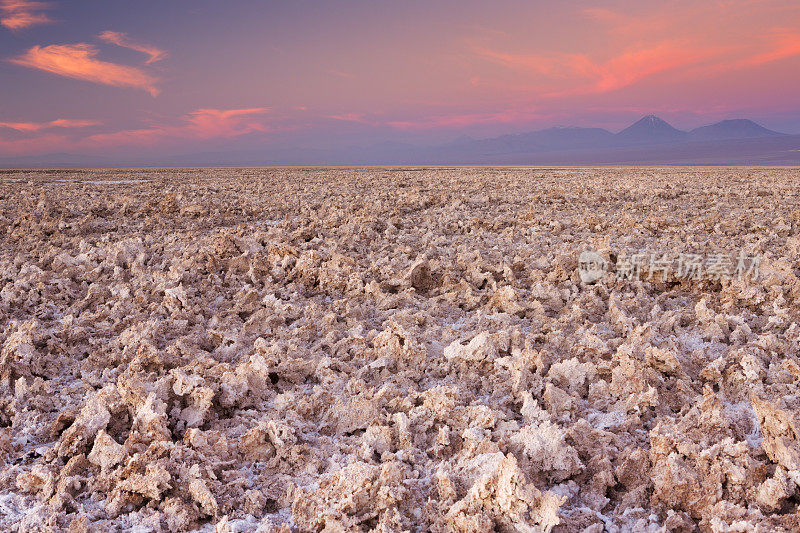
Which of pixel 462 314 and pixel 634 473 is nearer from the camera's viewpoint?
pixel 634 473

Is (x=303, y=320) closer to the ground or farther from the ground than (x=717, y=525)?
farther from the ground

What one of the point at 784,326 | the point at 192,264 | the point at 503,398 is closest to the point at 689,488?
the point at 503,398

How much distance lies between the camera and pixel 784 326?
A: 3.58m

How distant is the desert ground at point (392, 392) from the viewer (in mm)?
2049

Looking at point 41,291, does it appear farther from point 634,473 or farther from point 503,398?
point 634,473

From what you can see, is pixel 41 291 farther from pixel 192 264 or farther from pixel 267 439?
pixel 267 439

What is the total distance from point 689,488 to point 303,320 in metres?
2.68

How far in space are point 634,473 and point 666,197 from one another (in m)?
11.3

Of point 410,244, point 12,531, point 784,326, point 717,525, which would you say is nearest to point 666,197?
point 410,244

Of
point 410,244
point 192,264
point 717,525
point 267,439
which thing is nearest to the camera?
point 717,525

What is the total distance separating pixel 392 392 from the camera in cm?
282

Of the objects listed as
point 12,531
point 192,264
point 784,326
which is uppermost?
point 192,264

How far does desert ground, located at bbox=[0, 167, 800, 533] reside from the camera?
2049mm

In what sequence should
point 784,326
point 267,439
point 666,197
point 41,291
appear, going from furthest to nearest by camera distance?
point 666,197, point 41,291, point 784,326, point 267,439
